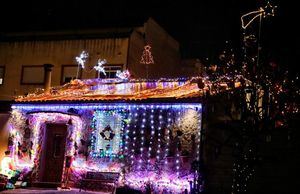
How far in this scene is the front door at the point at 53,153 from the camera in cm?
2203

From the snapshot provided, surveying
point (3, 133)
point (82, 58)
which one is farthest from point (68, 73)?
point (3, 133)

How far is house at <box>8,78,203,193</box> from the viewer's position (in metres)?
19.5

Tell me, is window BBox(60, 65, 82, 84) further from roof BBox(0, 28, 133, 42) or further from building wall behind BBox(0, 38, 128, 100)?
roof BBox(0, 28, 133, 42)

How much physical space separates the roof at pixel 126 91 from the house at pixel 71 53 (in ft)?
11.9

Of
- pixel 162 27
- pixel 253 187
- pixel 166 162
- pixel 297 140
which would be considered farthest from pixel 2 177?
pixel 162 27

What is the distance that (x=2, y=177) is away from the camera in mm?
20594

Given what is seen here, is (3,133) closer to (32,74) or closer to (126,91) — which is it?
(32,74)

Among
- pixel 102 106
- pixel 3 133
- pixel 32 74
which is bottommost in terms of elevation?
pixel 3 133

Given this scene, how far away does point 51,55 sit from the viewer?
28938 millimetres

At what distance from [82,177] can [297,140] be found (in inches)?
341

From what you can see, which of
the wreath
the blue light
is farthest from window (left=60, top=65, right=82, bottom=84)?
the wreath

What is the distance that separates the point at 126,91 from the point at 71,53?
24.2 ft

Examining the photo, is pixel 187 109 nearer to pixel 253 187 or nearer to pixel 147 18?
pixel 253 187

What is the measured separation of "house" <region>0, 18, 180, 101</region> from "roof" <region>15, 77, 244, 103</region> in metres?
3.62
